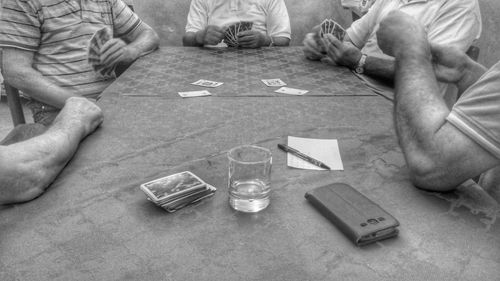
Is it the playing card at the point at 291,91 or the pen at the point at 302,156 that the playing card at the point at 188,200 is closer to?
the pen at the point at 302,156

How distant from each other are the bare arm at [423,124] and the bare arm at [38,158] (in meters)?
0.86

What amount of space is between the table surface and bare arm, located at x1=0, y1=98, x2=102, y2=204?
0.09ft

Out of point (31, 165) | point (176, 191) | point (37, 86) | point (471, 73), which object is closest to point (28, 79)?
point (37, 86)

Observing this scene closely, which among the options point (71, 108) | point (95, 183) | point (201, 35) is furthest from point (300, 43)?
point (95, 183)

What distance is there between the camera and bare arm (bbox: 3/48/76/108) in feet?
5.67

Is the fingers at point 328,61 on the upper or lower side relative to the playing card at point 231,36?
lower

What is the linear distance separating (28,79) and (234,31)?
108cm

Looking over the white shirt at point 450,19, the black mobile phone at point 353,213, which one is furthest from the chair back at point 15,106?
the white shirt at point 450,19

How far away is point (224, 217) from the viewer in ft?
2.62

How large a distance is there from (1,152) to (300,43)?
9.57ft

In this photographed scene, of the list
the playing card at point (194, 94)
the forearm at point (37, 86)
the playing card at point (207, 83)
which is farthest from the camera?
the forearm at point (37, 86)

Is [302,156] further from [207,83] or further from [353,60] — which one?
[353,60]

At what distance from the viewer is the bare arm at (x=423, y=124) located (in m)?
0.88

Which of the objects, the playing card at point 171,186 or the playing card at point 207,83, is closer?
the playing card at point 171,186
